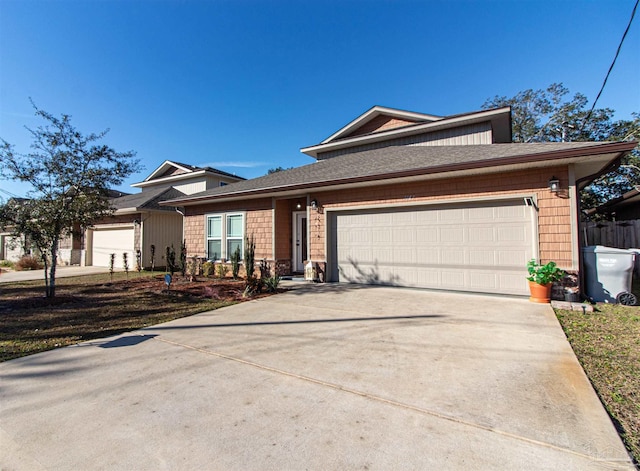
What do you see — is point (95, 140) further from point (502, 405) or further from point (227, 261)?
point (502, 405)

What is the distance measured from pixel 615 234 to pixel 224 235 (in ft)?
52.9

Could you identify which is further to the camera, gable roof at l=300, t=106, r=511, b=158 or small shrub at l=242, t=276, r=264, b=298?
gable roof at l=300, t=106, r=511, b=158

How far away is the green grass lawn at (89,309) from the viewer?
4.41 m

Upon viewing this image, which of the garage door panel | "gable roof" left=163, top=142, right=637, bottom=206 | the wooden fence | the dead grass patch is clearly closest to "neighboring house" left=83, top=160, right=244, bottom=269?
the dead grass patch

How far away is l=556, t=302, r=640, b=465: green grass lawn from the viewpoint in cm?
229

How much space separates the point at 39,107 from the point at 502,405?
401 inches

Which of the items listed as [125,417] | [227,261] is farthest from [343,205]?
[125,417]

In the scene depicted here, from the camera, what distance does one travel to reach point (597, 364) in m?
3.24

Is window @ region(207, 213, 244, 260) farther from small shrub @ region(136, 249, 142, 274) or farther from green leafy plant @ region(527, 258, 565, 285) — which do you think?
green leafy plant @ region(527, 258, 565, 285)

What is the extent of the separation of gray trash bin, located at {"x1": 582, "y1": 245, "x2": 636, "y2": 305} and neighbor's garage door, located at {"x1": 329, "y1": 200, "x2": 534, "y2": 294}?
1.25 metres

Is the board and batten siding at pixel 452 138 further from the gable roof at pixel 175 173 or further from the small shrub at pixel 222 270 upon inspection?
the gable roof at pixel 175 173

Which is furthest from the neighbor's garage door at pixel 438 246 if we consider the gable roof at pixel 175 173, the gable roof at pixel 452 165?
the gable roof at pixel 175 173

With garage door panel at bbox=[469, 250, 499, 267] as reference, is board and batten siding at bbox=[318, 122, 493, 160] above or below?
above

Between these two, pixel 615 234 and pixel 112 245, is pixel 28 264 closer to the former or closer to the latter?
pixel 112 245
